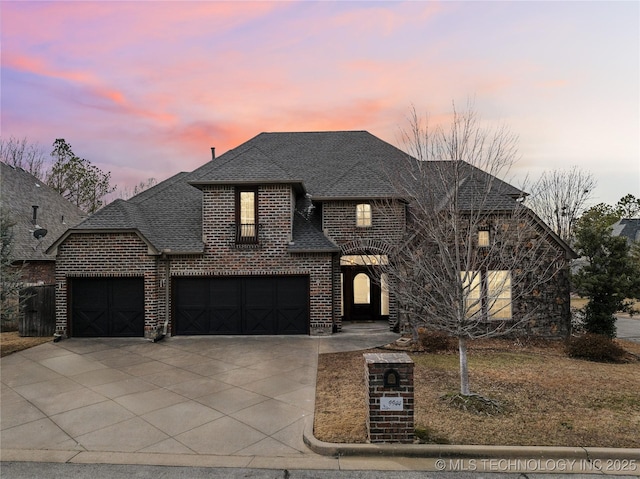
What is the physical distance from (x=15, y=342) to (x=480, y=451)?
15.1 m

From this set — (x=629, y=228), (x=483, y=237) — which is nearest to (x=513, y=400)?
(x=483, y=237)

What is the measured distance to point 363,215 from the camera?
14695 millimetres

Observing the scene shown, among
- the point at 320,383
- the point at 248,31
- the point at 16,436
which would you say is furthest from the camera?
the point at 248,31

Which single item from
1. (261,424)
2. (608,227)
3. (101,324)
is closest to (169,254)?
(101,324)

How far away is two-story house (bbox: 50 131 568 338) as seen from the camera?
13.0 metres

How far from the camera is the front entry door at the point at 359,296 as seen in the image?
1688 centimetres

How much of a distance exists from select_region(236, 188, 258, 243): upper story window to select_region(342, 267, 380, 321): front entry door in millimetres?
5467

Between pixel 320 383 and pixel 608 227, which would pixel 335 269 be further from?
pixel 608 227

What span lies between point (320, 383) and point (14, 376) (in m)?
7.89

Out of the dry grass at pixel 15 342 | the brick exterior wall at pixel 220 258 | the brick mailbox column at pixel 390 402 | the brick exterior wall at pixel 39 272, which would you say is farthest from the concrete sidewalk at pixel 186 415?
the brick exterior wall at pixel 39 272

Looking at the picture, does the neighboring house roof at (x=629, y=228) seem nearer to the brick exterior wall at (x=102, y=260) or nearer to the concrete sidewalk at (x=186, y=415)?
the concrete sidewalk at (x=186, y=415)

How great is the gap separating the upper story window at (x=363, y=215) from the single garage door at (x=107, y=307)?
8.89 metres

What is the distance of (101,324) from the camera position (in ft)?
43.2

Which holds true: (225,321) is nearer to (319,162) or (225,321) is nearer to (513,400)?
(319,162)
